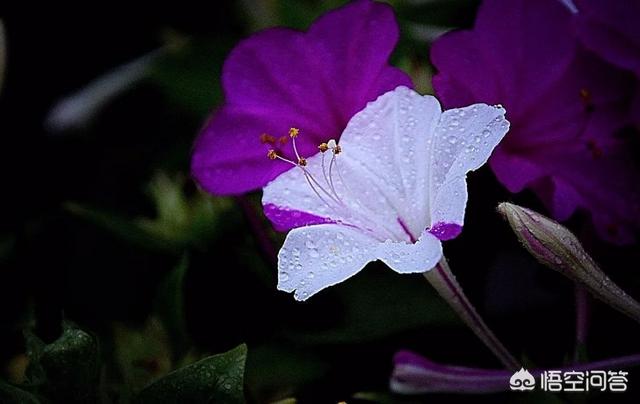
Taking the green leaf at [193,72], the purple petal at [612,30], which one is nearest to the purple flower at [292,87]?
the purple petal at [612,30]

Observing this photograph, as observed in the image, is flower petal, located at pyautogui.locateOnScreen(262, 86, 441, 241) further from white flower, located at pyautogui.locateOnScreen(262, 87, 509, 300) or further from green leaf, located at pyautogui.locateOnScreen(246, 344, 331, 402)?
green leaf, located at pyautogui.locateOnScreen(246, 344, 331, 402)

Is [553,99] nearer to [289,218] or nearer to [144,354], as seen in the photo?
[289,218]

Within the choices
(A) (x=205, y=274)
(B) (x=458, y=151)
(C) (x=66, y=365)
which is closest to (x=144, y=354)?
(A) (x=205, y=274)

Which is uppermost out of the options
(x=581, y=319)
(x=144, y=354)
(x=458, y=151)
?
(x=458, y=151)

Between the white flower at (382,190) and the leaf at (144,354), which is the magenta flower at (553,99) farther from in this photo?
the leaf at (144,354)

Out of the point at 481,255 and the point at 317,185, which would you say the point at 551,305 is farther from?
the point at 317,185
